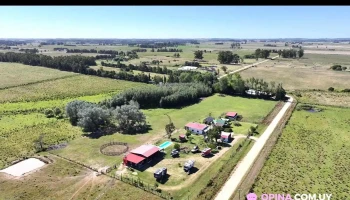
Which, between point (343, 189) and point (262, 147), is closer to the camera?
point (343, 189)

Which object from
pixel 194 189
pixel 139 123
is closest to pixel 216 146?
pixel 194 189

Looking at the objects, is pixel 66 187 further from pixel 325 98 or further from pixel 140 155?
pixel 325 98

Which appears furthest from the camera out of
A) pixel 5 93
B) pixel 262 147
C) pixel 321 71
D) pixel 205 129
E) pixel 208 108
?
pixel 321 71

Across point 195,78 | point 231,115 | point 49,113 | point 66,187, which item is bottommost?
point 66,187

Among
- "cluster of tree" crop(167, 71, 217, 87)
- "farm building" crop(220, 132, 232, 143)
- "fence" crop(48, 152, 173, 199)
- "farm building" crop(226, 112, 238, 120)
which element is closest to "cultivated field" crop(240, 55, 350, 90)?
"cluster of tree" crop(167, 71, 217, 87)

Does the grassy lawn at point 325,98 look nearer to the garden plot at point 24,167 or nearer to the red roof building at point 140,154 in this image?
the red roof building at point 140,154

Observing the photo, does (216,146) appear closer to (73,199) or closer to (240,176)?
(240,176)

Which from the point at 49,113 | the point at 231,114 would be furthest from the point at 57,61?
the point at 231,114

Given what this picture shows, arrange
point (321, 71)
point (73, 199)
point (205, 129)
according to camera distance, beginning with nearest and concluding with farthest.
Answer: point (73, 199)
point (205, 129)
point (321, 71)
